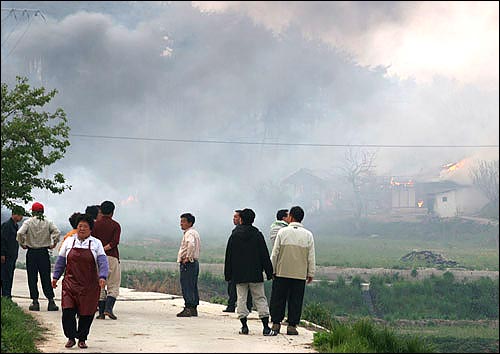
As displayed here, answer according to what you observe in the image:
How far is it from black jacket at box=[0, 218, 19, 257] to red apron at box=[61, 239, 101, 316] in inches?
203

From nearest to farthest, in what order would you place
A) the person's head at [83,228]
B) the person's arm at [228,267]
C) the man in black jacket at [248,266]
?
1. the person's head at [83,228]
2. the man in black jacket at [248,266]
3. the person's arm at [228,267]

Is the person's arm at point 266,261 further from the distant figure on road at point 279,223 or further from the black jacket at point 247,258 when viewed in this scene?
the distant figure on road at point 279,223

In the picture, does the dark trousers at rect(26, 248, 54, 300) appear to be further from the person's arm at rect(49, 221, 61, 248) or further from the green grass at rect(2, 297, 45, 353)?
the green grass at rect(2, 297, 45, 353)

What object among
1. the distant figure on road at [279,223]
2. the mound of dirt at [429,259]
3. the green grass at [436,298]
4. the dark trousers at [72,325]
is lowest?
the green grass at [436,298]

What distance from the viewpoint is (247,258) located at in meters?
12.0

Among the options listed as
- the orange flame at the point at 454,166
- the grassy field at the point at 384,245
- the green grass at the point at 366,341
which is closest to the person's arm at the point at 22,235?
the green grass at the point at 366,341

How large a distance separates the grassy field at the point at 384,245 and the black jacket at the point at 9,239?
3999cm

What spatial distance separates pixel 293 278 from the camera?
1201 cm

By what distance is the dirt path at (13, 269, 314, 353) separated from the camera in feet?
33.0

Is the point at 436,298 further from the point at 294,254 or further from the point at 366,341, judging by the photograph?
the point at 366,341

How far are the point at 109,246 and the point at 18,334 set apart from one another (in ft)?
12.5

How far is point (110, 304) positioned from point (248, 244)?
3.17 metres

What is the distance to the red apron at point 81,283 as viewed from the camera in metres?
9.90

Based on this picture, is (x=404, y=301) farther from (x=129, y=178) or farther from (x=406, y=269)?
(x=129, y=178)
